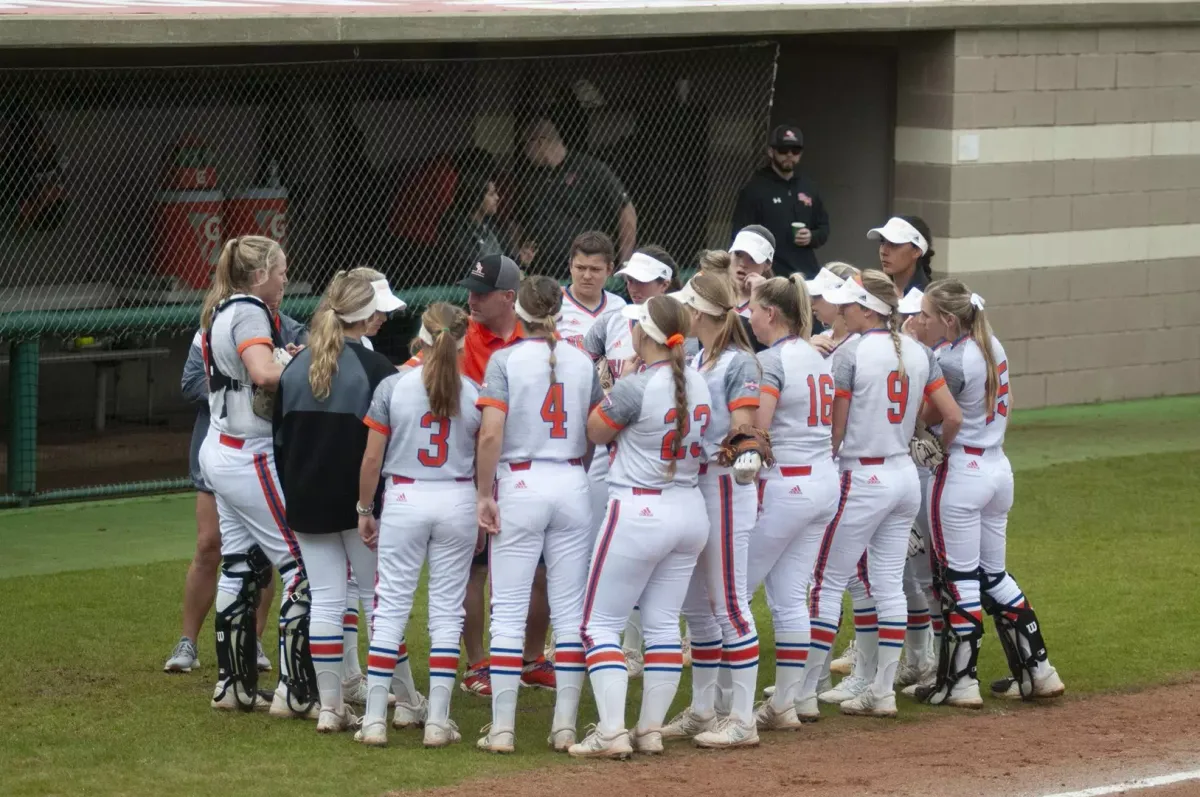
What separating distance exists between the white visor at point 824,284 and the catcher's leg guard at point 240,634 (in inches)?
89.2

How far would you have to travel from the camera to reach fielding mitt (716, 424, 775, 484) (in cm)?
602

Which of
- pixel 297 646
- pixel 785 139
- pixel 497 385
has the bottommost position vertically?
pixel 297 646

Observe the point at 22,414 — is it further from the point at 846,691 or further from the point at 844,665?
the point at 846,691

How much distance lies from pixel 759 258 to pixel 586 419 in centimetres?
171

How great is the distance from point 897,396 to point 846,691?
3.91 feet

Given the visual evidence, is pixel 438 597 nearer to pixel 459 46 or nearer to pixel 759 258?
pixel 759 258

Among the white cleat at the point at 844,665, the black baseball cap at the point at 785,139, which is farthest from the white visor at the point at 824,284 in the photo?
the black baseball cap at the point at 785,139

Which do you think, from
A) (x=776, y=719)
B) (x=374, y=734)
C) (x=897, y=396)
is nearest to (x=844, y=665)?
(x=776, y=719)

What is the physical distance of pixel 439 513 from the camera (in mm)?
6156

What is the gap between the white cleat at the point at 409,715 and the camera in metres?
6.57

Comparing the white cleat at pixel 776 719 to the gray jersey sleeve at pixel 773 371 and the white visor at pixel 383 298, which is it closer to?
the gray jersey sleeve at pixel 773 371

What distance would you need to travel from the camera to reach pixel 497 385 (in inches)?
241

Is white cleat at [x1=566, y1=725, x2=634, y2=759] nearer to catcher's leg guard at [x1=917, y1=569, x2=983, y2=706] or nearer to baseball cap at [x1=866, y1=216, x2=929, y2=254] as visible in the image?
catcher's leg guard at [x1=917, y1=569, x2=983, y2=706]

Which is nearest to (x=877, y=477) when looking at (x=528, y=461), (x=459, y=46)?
(x=528, y=461)
